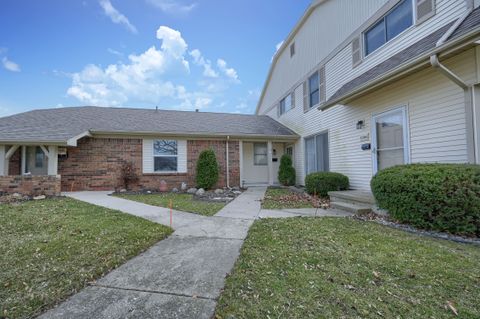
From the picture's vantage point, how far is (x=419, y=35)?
5355 millimetres

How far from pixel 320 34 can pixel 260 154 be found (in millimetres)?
6339

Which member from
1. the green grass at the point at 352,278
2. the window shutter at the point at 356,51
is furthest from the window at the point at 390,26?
the green grass at the point at 352,278

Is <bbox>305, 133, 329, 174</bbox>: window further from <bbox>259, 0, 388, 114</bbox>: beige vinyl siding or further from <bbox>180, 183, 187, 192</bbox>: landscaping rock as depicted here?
<bbox>180, 183, 187, 192</bbox>: landscaping rock

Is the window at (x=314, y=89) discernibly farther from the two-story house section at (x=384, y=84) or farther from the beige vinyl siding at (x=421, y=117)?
the beige vinyl siding at (x=421, y=117)

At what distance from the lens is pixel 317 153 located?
31.5 feet

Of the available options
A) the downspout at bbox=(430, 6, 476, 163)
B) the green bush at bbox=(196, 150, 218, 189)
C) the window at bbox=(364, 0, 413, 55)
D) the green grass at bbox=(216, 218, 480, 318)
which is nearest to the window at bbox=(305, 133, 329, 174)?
the window at bbox=(364, 0, 413, 55)

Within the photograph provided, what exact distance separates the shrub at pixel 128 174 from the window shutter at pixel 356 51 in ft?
31.7

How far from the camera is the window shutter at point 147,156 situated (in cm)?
1011

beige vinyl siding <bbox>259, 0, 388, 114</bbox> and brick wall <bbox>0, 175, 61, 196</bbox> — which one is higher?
beige vinyl siding <bbox>259, 0, 388, 114</bbox>

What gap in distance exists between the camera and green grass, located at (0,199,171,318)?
2.04 m

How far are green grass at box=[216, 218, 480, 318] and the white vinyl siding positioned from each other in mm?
7433

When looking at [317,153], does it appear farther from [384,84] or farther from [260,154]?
[384,84]

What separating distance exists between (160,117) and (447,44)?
38.2ft

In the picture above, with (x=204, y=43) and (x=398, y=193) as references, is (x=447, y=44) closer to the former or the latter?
(x=398, y=193)
